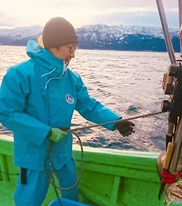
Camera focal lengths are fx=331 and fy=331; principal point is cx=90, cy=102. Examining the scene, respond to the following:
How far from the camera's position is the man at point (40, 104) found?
2395 millimetres

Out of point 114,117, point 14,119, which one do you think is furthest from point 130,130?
point 14,119

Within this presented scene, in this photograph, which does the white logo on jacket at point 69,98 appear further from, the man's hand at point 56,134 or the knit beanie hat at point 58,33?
the knit beanie hat at point 58,33

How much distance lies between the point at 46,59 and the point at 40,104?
344 mm

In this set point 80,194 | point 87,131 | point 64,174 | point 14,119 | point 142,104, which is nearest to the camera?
point 14,119

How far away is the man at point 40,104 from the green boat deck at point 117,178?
54 cm

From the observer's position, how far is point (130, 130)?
289 cm

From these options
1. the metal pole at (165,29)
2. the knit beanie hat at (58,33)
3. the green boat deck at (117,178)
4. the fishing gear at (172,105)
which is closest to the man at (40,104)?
the knit beanie hat at (58,33)

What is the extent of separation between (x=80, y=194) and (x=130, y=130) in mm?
1048

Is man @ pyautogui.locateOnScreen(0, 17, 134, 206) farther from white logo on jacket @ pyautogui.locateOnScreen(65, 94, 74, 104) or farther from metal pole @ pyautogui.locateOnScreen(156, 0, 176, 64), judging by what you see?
metal pole @ pyautogui.locateOnScreen(156, 0, 176, 64)

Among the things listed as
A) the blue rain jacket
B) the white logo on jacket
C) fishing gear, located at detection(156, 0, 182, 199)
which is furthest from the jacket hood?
fishing gear, located at detection(156, 0, 182, 199)

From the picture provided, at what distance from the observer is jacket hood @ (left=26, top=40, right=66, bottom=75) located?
2.51m

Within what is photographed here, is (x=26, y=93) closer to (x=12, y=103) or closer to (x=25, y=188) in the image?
(x=12, y=103)

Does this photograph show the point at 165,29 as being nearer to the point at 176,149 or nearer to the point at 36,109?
the point at 176,149

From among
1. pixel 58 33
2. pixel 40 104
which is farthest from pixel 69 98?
pixel 58 33
